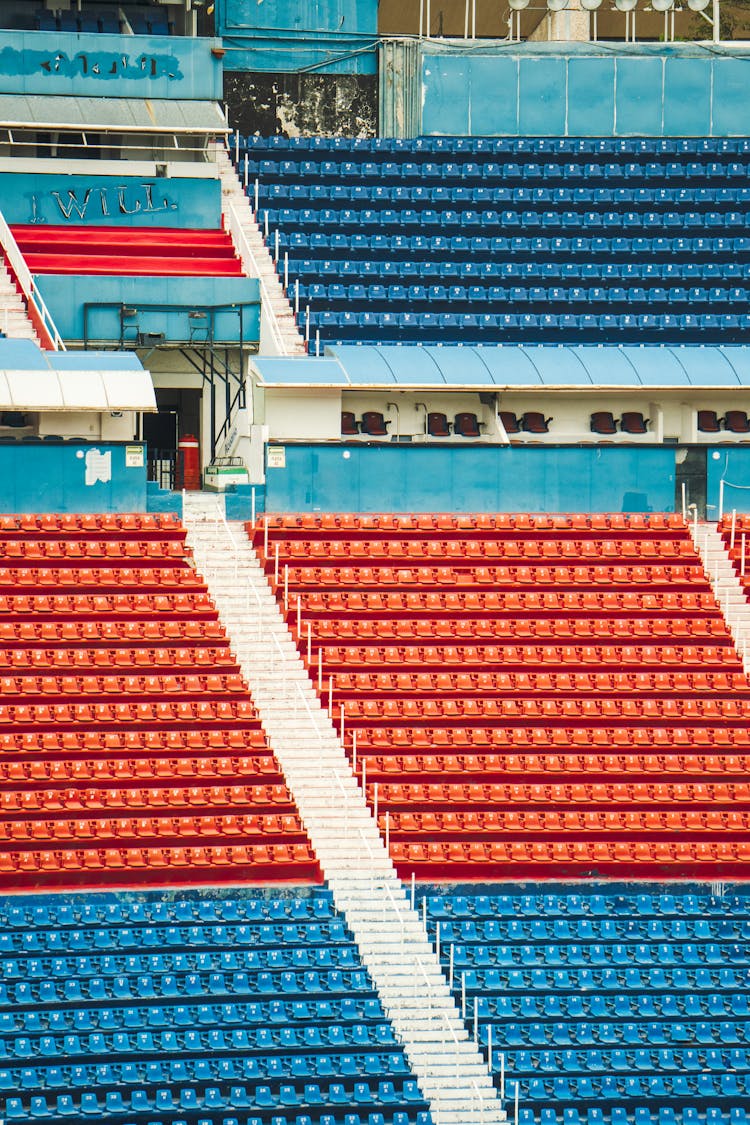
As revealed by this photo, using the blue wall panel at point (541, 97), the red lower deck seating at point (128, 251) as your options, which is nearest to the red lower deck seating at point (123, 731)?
the red lower deck seating at point (128, 251)

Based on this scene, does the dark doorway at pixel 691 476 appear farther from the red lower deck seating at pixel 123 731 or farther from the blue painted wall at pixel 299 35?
the blue painted wall at pixel 299 35

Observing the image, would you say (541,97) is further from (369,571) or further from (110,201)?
(369,571)

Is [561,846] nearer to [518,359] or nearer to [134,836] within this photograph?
[134,836]

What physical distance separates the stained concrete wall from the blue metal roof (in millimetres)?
10015

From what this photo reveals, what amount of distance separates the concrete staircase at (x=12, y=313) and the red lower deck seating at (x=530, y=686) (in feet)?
23.3

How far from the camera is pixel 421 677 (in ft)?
126

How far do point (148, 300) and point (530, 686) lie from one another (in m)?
12.9

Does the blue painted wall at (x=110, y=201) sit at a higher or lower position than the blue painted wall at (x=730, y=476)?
higher

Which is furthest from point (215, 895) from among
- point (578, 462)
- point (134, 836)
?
point (578, 462)

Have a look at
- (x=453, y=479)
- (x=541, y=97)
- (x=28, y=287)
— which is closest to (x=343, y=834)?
(x=453, y=479)

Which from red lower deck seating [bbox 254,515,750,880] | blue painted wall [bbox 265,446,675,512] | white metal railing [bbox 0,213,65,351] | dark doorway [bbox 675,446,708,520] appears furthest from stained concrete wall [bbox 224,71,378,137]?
red lower deck seating [bbox 254,515,750,880]

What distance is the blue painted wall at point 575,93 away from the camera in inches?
2087

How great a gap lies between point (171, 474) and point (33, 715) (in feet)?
36.4

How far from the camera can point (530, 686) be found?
126 feet
